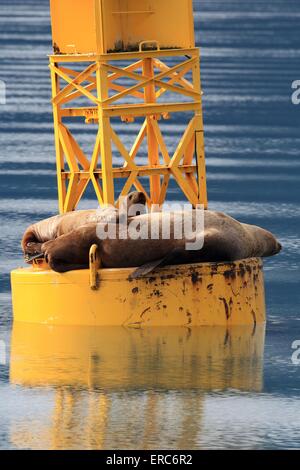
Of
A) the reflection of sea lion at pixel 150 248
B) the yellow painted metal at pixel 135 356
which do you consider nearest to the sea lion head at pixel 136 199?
the reflection of sea lion at pixel 150 248

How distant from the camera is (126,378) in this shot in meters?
21.3

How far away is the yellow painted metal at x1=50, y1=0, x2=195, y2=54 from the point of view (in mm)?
24984

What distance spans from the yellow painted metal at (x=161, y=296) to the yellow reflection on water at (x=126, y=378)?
0.15m

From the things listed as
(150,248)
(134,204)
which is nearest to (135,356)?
(150,248)

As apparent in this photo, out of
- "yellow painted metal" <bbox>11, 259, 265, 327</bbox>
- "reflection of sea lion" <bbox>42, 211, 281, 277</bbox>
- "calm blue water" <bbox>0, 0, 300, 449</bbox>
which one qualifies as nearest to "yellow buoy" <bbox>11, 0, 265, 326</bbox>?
"yellow painted metal" <bbox>11, 259, 265, 327</bbox>

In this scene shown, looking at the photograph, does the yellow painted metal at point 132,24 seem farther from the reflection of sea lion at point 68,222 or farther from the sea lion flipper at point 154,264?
the sea lion flipper at point 154,264

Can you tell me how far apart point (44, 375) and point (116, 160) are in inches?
743

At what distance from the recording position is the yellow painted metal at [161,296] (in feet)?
75.8

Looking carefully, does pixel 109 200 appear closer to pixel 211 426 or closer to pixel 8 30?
pixel 211 426

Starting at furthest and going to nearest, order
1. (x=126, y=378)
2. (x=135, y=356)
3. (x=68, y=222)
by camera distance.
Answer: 1. (x=68, y=222)
2. (x=135, y=356)
3. (x=126, y=378)

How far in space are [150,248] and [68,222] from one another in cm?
165

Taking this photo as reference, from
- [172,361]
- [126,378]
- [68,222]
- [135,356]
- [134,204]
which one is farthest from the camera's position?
[68,222]

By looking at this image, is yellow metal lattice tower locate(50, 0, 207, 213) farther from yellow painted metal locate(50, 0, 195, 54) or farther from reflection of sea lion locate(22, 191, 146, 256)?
reflection of sea lion locate(22, 191, 146, 256)

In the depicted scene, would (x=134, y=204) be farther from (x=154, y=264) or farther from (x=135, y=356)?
(x=135, y=356)
